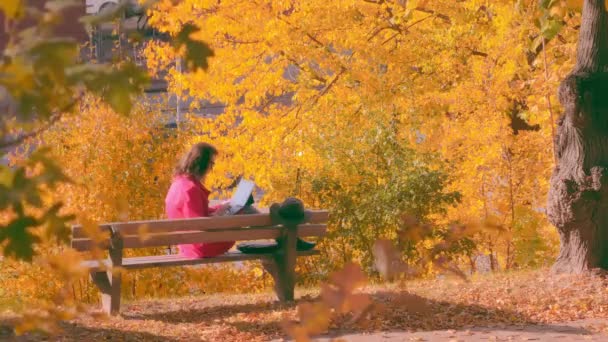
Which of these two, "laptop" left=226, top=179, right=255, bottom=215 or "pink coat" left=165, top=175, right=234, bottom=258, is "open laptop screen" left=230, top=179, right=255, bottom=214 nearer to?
"laptop" left=226, top=179, right=255, bottom=215

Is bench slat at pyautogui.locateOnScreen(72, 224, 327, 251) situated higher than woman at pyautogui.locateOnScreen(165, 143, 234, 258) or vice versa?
woman at pyautogui.locateOnScreen(165, 143, 234, 258)

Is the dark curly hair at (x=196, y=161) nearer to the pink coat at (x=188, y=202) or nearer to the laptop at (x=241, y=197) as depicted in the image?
the pink coat at (x=188, y=202)

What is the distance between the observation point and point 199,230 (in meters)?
7.55

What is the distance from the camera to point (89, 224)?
7.72 ft

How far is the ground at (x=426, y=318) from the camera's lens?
6488 millimetres

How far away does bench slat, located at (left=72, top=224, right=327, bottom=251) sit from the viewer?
287 inches

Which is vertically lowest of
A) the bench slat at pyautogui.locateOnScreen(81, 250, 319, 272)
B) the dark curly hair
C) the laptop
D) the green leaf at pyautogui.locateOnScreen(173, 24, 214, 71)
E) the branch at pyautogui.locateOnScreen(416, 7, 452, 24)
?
the bench slat at pyautogui.locateOnScreen(81, 250, 319, 272)

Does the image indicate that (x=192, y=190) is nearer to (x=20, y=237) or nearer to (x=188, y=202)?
(x=188, y=202)

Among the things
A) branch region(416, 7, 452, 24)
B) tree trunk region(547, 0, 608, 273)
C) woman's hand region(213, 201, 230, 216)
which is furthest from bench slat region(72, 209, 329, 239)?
branch region(416, 7, 452, 24)

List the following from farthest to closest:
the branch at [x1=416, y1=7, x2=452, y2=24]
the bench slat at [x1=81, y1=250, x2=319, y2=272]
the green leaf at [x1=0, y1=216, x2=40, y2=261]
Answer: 1. the branch at [x1=416, y1=7, x2=452, y2=24]
2. the bench slat at [x1=81, y1=250, x2=319, y2=272]
3. the green leaf at [x1=0, y1=216, x2=40, y2=261]

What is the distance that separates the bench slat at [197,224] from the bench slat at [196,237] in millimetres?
44

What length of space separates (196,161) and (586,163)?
318 cm

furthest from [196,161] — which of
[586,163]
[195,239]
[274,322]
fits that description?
[586,163]

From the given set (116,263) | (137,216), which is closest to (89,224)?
(116,263)
